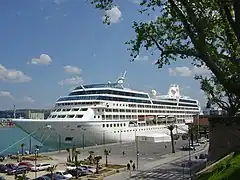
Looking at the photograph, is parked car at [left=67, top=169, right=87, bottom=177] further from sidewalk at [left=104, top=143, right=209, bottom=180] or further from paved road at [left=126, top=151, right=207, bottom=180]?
paved road at [left=126, top=151, right=207, bottom=180]

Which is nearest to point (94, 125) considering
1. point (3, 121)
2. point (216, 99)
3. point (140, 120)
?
point (140, 120)

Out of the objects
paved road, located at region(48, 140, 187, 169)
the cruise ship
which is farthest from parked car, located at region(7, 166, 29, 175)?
the cruise ship

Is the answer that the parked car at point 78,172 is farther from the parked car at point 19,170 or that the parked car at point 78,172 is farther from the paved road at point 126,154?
the paved road at point 126,154

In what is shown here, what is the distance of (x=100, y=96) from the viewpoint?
196 feet

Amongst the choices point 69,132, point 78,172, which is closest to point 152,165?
point 78,172

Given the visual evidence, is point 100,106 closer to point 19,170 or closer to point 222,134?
point 19,170

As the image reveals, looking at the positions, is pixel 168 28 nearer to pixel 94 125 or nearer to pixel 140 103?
pixel 94 125

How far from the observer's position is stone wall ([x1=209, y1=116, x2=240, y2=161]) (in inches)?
689

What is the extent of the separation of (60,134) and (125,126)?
1298 centimetres

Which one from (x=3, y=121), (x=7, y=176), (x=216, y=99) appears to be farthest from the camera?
(x=3, y=121)

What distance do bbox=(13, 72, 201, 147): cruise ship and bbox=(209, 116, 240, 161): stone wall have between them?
37.7 meters

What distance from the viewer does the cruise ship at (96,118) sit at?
56.1 meters

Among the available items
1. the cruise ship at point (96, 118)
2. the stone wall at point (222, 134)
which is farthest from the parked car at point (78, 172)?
the cruise ship at point (96, 118)

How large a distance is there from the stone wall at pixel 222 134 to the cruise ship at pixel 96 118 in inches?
1484
